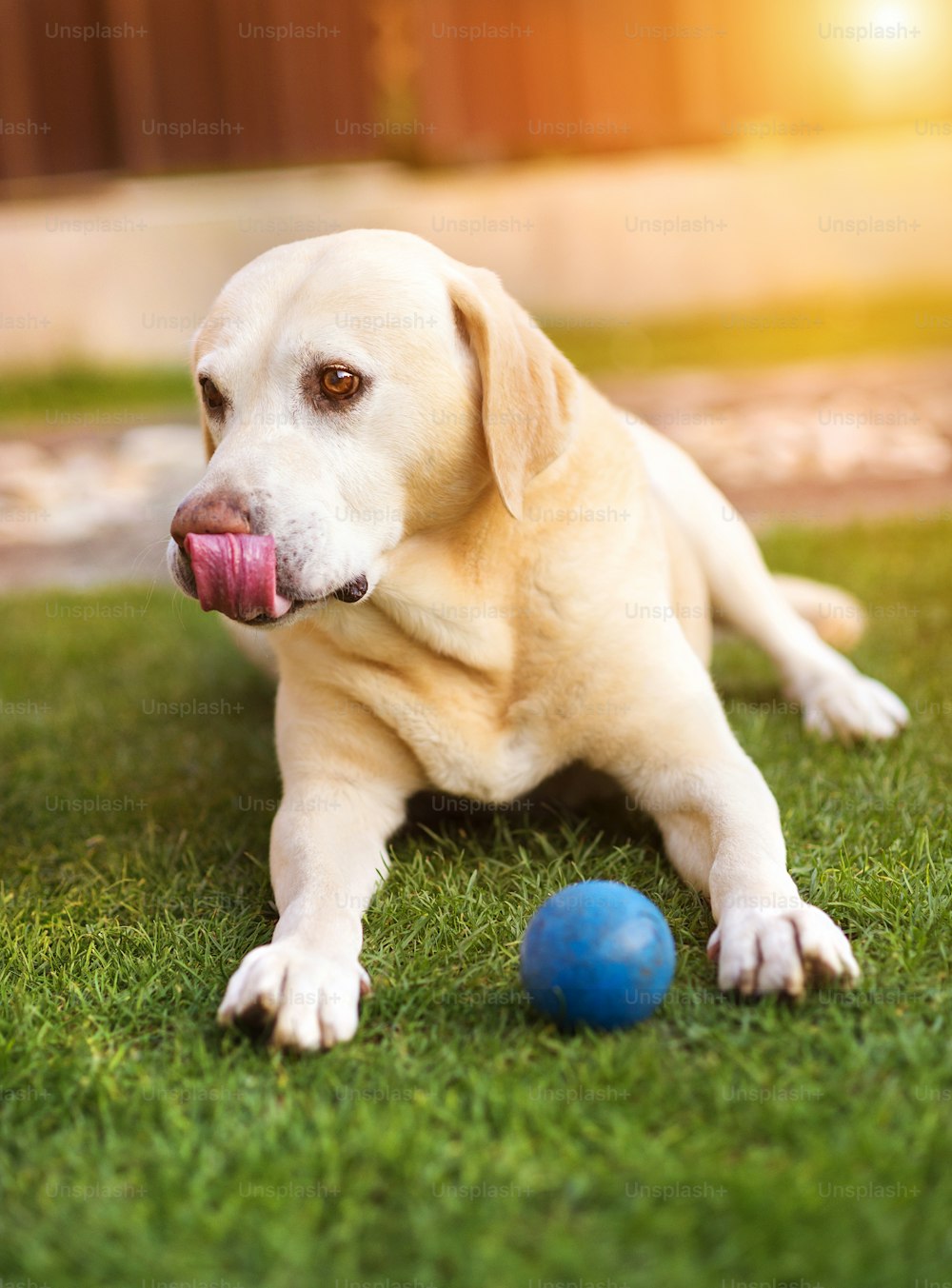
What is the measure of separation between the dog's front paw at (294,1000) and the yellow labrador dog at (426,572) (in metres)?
0.10

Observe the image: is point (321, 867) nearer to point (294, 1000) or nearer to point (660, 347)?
point (294, 1000)

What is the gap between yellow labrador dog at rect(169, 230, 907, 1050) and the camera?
2.44 m

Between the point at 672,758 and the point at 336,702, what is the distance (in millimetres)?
710

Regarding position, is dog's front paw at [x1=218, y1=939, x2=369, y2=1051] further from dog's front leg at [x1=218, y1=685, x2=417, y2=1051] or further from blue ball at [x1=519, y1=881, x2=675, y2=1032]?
blue ball at [x1=519, y1=881, x2=675, y2=1032]

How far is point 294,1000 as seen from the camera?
2.11 m

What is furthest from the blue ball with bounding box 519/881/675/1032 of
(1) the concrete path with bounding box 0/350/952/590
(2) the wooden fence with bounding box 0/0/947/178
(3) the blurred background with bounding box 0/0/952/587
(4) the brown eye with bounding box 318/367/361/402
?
(2) the wooden fence with bounding box 0/0/947/178

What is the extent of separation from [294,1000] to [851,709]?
1.90 m

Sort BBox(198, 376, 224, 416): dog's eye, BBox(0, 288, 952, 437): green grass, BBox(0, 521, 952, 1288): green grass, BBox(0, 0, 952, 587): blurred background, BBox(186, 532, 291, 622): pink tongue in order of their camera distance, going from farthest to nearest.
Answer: BBox(0, 0, 952, 587): blurred background < BBox(0, 288, 952, 437): green grass < BBox(198, 376, 224, 416): dog's eye < BBox(186, 532, 291, 622): pink tongue < BBox(0, 521, 952, 1288): green grass

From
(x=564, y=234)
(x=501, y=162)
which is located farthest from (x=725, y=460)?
(x=501, y=162)

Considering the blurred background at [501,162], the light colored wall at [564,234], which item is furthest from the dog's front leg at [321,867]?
the light colored wall at [564,234]

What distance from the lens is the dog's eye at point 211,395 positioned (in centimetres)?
269

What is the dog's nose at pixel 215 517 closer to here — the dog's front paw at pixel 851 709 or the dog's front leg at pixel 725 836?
the dog's front leg at pixel 725 836

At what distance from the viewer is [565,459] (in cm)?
278

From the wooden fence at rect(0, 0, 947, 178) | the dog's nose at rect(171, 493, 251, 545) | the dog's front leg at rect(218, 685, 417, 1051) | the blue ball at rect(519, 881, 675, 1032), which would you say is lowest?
the dog's front leg at rect(218, 685, 417, 1051)
